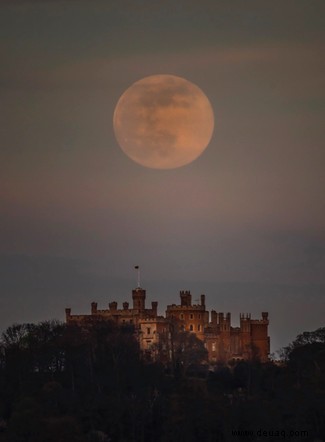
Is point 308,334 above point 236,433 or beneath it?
above

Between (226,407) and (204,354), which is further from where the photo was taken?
(204,354)

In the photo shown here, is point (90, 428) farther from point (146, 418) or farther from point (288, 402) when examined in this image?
point (288, 402)

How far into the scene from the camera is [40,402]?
153750 millimetres

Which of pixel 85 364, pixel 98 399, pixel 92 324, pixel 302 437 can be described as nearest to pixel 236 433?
pixel 302 437

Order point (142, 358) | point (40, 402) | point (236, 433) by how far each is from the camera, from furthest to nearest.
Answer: point (142, 358), point (40, 402), point (236, 433)

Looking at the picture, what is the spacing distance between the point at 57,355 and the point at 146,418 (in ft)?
68.4

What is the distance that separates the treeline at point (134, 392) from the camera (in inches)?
5733

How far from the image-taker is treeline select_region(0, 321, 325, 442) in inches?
5733

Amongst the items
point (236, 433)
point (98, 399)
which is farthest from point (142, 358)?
point (236, 433)

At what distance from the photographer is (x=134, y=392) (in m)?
160

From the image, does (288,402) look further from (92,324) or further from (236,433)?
(92,324)

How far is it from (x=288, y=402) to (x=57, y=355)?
77.3 feet

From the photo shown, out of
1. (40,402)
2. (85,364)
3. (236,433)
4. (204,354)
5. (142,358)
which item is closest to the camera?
(236,433)

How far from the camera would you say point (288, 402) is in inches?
6093
